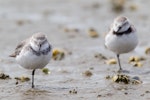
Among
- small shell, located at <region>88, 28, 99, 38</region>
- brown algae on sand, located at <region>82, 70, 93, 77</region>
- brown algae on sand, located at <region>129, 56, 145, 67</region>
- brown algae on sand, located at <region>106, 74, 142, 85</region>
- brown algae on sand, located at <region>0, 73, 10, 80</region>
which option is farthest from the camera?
small shell, located at <region>88, 28, 99, 38</region>

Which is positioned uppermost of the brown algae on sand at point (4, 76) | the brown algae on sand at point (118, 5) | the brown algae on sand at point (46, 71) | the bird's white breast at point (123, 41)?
the brown algae on sand at point (118, 5)

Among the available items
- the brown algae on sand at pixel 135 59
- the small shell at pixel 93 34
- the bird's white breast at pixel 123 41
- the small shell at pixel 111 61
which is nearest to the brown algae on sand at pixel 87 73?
the bird's white breast at pixel 123 41

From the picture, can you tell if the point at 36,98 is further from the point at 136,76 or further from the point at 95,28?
the point at 95,28

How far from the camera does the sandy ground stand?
10547mm

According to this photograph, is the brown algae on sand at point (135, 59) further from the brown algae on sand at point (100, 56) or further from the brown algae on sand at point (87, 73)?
the brown algae on sand at point (87, 73)

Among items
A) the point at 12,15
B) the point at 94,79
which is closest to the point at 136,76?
the point at 94,79

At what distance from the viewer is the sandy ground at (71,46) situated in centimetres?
1055

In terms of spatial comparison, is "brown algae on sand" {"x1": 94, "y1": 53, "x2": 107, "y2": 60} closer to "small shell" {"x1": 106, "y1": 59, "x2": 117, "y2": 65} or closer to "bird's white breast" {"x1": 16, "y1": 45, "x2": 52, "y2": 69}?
"small shell" {"x1": 106, "y1": 59, "x2": 117, "y2": 65}

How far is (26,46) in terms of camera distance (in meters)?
10.8

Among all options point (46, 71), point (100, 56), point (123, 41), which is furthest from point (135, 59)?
point (46, 71)

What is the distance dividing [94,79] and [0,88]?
6.90 ft

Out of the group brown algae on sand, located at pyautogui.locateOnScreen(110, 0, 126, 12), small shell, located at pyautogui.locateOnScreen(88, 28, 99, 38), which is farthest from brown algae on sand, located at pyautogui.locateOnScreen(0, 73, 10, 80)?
brown algae on sand, located at pyautogui.locateOnScreen(110, 0, 126, 12)

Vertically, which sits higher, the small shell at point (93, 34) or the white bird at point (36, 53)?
the small shell at point (93, 34)

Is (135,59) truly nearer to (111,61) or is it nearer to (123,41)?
A: (111,61)
